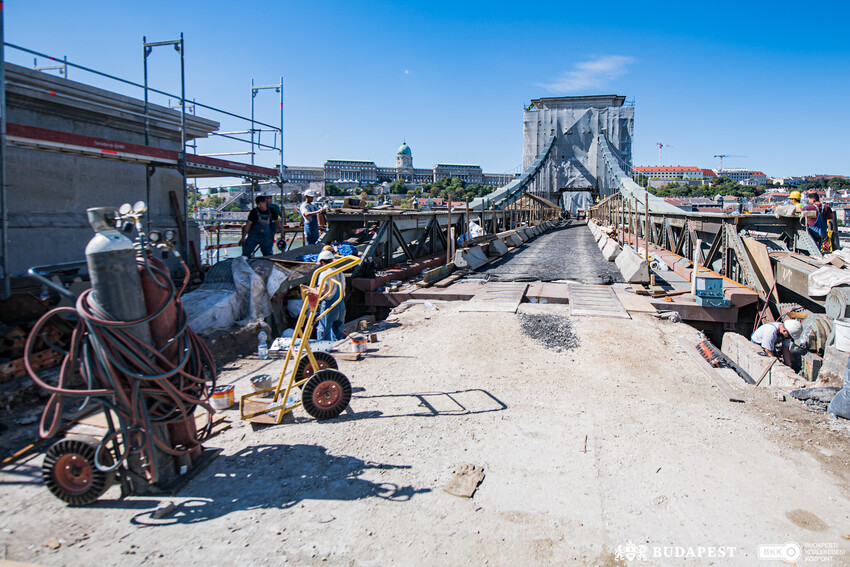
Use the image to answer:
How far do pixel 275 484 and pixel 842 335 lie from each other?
6.20 meters

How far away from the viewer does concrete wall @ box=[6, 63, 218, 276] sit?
272 inches

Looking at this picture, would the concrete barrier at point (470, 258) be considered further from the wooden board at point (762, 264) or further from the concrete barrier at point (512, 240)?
the concrete barrier at point (512, 240)

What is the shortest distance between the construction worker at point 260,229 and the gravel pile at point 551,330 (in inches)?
212

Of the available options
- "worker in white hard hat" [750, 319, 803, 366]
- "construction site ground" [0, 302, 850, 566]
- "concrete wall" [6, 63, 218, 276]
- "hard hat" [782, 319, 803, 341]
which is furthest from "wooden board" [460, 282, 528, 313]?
"concrete wall" [6, 63, 218, 276]

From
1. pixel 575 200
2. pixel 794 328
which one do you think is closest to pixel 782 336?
pixel 794 328

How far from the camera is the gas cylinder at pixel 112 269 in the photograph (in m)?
2.89

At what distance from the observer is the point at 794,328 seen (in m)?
6.94

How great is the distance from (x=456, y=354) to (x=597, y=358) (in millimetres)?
1671

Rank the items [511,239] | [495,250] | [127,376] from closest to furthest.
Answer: [127,376] < [495,250] < [511,239]

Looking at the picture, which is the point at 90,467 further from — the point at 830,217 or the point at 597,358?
the point at 830,217

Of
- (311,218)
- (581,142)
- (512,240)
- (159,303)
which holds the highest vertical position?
(581,142)

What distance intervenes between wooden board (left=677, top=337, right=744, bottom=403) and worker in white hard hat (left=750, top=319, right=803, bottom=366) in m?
1.40

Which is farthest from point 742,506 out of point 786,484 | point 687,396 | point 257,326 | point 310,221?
point 310,221

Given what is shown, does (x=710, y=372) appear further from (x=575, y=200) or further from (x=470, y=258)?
(x=575, y=200)
